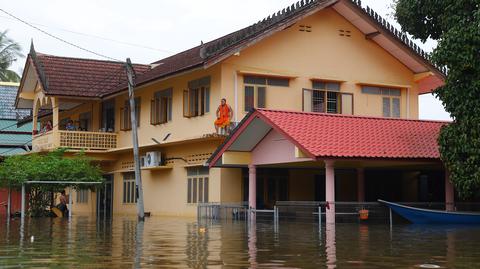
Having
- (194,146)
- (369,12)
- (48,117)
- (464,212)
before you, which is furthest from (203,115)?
(48,117)

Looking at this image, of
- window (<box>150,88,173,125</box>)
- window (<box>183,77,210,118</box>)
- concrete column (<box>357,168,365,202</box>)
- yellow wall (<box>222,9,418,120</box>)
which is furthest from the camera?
window (<box>150,88,173,125</box>)

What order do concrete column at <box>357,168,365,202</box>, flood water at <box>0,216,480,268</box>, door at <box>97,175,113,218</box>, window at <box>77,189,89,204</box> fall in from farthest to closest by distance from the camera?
window at <box>77,189,89,204</box>
door at <box>97,175,113,218</box>
concrete column at <box>357,168,365,202</box>
flood water at <box>0,216,480,268</box>

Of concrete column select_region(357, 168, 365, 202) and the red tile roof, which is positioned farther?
the red tile roof

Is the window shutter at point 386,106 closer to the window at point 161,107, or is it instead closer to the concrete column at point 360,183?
the concrete column at point 360,183

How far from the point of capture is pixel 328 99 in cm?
2983

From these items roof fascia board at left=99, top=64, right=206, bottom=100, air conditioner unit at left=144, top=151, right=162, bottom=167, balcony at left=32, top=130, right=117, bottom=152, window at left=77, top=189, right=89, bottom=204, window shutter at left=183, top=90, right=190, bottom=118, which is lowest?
window at left=77, top=189, right=89, bottom=204

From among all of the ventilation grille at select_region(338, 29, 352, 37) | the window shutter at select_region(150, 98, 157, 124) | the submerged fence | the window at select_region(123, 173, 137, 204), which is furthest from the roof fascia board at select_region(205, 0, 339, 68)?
the window at select_region(123, 173, 137, 204)

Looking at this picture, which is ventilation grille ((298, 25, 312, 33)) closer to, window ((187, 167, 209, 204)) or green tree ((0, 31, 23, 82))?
window ((187, 167, 209, 204))

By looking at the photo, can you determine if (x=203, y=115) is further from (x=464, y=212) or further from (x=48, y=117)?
(x=48, y=117)

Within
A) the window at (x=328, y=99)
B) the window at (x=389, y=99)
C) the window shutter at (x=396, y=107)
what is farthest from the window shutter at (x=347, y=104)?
the window shutter at (x=396, y=107)

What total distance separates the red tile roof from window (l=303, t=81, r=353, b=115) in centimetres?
933

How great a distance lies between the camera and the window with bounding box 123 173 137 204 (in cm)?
3531

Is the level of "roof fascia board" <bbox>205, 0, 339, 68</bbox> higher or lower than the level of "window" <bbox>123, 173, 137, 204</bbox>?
higher

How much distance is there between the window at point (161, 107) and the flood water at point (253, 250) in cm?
1402
